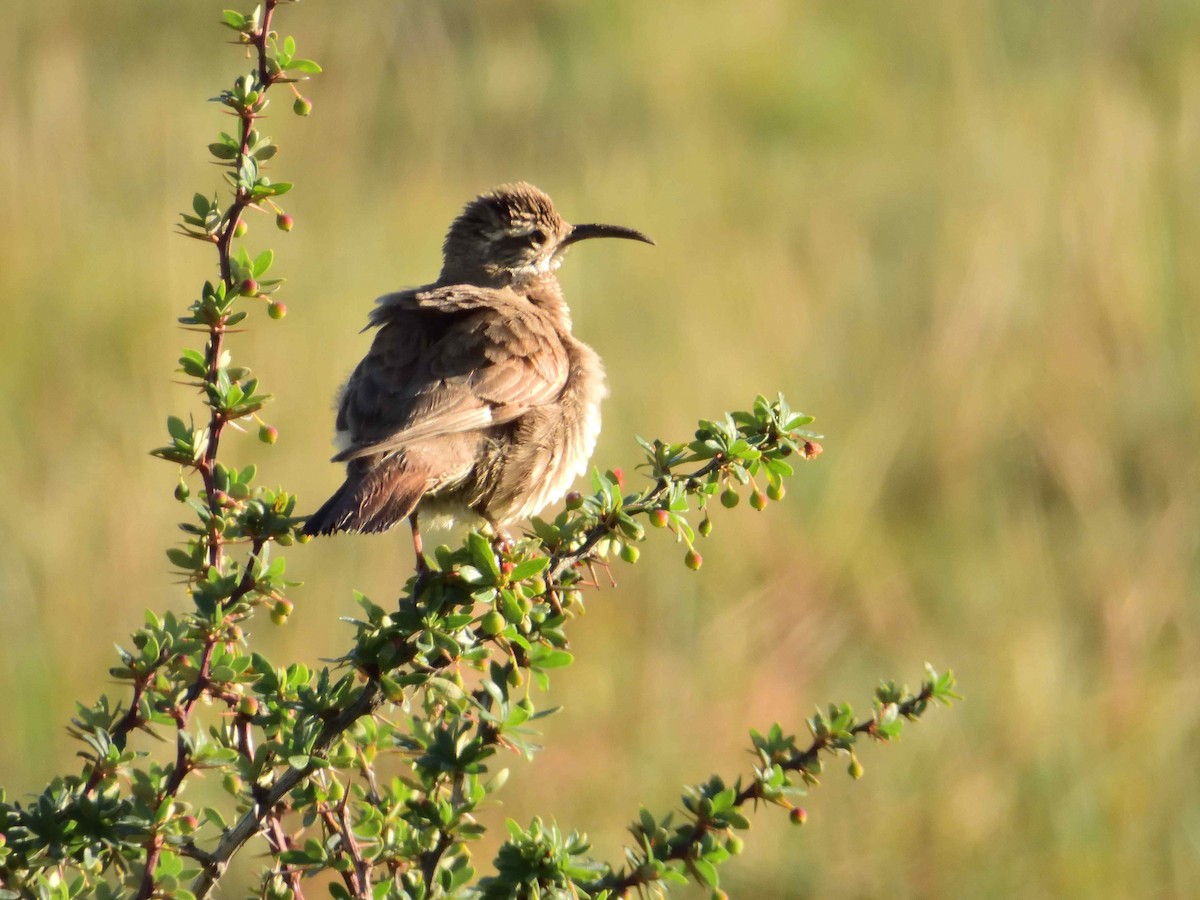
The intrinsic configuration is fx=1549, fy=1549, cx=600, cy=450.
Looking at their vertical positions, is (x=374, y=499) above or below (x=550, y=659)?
above

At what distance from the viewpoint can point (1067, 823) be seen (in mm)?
5051

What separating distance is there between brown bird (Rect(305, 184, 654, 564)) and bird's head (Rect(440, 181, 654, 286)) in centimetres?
40

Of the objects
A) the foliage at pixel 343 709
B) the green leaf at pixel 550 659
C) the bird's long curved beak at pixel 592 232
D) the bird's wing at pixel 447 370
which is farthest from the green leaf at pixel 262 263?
the bird's long curved beak at pixel 592 232

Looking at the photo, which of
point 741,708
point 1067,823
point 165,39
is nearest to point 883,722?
point 1067,823

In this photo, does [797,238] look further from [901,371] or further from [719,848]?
[719,848]

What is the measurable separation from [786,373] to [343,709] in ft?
17.2

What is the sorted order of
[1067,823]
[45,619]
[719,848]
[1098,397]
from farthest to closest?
[1098,397] < [45,619] < [1067,823] < [719,848]

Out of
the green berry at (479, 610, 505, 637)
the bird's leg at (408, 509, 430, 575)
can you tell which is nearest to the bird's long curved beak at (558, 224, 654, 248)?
the bird's leg at (408, 509, 430, 575)

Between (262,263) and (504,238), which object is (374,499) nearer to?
(262,263)

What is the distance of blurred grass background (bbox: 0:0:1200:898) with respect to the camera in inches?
215

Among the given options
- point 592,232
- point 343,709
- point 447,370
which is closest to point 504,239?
point 592,232

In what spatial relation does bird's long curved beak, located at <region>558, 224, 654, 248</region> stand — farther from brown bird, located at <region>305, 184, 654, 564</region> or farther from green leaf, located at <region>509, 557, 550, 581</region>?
green leaf, located at <region>509, 557, 550, 581</region>

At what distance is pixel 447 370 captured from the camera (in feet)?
12.8

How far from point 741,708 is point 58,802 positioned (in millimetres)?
3763
